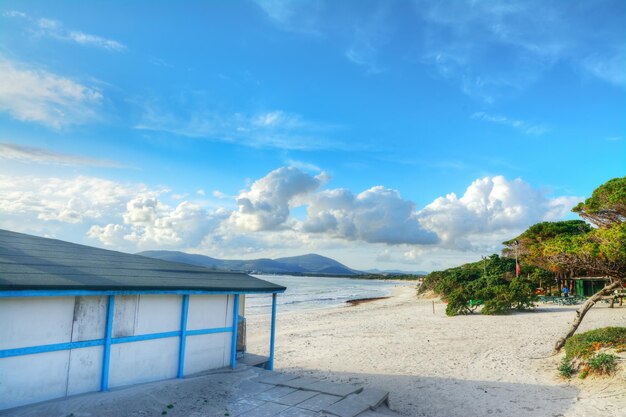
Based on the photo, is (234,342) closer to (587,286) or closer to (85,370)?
(85,370)

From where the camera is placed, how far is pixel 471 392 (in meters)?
10.1

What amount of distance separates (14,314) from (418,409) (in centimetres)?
793

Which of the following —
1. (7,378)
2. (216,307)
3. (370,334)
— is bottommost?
(370,334)

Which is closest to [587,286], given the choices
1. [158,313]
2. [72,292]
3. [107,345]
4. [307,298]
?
[307,298]

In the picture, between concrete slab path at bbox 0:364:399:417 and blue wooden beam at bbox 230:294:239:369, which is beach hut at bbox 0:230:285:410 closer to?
blue wooden beam at bbox 230:294:239:369

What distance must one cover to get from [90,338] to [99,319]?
327mm

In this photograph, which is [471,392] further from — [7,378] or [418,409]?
[7,378]

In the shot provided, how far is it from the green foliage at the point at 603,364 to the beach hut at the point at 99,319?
8.17 metres

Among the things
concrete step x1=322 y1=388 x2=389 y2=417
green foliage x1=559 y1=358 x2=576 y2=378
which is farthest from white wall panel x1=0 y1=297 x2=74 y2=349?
green foliage x1=559 y1=358 x2=576 y2=378

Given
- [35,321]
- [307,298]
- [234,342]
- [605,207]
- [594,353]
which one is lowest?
[307,298]

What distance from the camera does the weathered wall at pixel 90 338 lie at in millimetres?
6090

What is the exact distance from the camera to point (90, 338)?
22.7 feet

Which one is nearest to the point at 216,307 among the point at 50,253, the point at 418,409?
the point at 50,253

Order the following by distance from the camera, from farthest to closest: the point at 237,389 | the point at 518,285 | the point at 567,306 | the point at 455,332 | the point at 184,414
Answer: the point at 567,306 < the point at 518,285 < the point at 455,332 < the point at 237,389 < the point at 184,414
